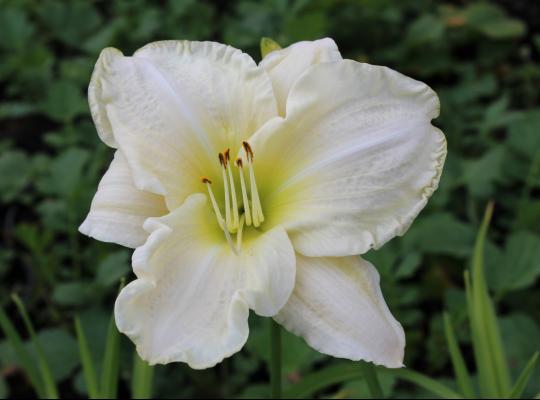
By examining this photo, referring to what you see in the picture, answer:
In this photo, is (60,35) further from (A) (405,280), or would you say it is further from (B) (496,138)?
(B) (496,138)

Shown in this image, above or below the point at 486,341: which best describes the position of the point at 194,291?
above

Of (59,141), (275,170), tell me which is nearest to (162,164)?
(275,170)

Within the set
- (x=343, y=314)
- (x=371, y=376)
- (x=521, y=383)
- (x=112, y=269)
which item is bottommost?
(x=112, y=269)

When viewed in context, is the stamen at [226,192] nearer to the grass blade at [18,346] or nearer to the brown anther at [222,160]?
the brown anther at [222,160]

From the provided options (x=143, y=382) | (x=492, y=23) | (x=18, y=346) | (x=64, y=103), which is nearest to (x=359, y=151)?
(x=143, y=382)

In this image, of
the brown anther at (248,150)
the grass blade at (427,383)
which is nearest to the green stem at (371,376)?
the grass blade at (427,383)

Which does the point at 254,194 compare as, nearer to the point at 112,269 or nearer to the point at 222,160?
the point at 222,160
